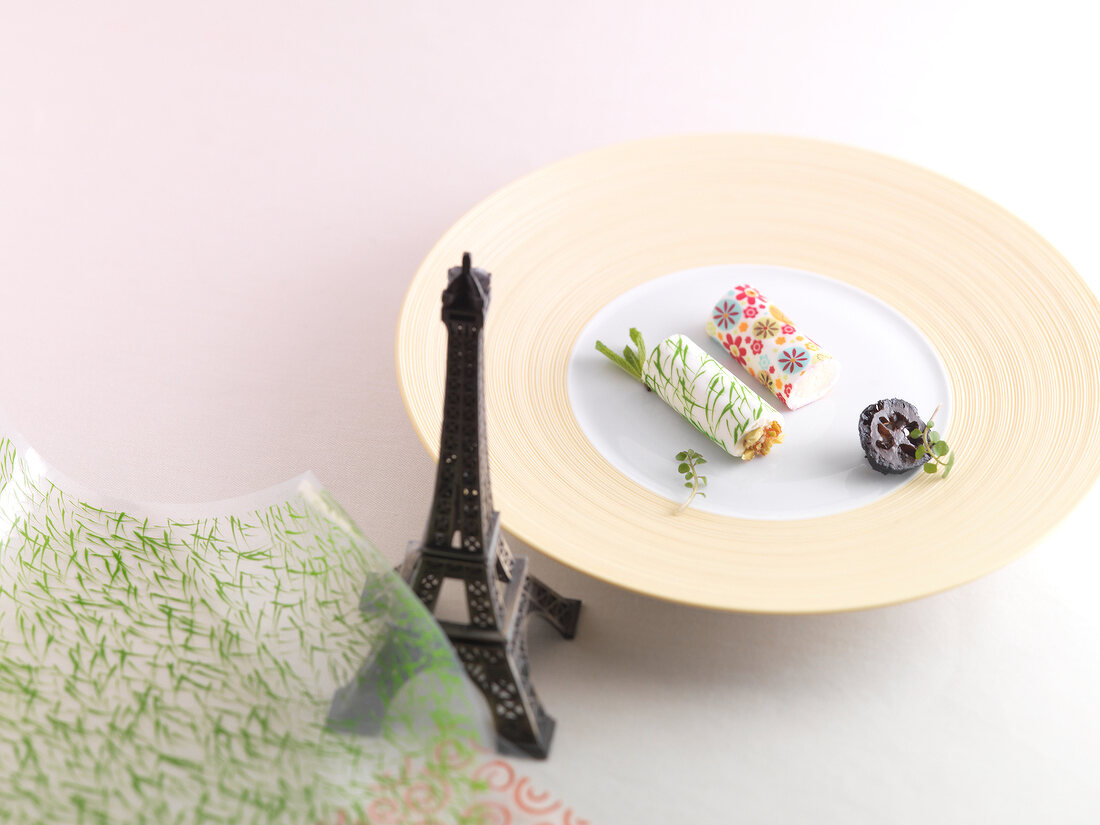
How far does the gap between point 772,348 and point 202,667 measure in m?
0.96

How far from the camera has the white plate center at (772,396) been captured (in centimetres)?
168

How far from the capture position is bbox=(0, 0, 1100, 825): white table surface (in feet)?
5.33

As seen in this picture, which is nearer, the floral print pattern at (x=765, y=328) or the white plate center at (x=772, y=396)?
the white plate center at (x=772, y=396)

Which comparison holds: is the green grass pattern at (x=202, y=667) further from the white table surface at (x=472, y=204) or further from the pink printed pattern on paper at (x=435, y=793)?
the white table surface at (x=472, y=204)

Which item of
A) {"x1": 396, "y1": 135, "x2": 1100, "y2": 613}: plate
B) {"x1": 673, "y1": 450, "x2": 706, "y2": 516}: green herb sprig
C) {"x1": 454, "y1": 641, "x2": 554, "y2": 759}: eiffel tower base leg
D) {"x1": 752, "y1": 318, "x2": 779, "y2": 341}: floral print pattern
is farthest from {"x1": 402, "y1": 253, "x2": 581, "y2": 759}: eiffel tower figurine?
{"x1": 752, "y1": 318, "x2": 779, "y2": 341}: floral print pattern

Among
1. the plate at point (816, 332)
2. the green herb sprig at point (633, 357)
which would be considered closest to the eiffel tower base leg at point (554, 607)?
the plate at point (816, 332)

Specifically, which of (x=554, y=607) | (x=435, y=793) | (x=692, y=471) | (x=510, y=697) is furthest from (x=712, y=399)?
(x=435, y=793)

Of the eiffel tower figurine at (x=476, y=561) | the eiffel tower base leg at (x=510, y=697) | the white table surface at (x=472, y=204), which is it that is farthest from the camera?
the white table surface at (x=472, y=204)

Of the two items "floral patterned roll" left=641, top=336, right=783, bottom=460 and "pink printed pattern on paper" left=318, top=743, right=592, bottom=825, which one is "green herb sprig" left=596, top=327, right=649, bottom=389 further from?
"pink printed pattern on paper" left=318, top=743, right=592, bottom=825

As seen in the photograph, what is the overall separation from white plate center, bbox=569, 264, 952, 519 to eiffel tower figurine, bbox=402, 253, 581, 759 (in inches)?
10.7

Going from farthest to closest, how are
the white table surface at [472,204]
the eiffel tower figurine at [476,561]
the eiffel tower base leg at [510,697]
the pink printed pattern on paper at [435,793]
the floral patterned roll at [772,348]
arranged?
the floral patterned roll at [772,348]
the white table surface at [472,204]
the eiffel tower base leg at [510,697]
the pink printed pattern on paper at [435,793]
the eiffel tower figurine at [476,561]

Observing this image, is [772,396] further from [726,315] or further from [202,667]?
[202,667]

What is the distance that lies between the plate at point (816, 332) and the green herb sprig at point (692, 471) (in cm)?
5

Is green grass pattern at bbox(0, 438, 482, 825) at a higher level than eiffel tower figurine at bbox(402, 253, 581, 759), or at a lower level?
lower
